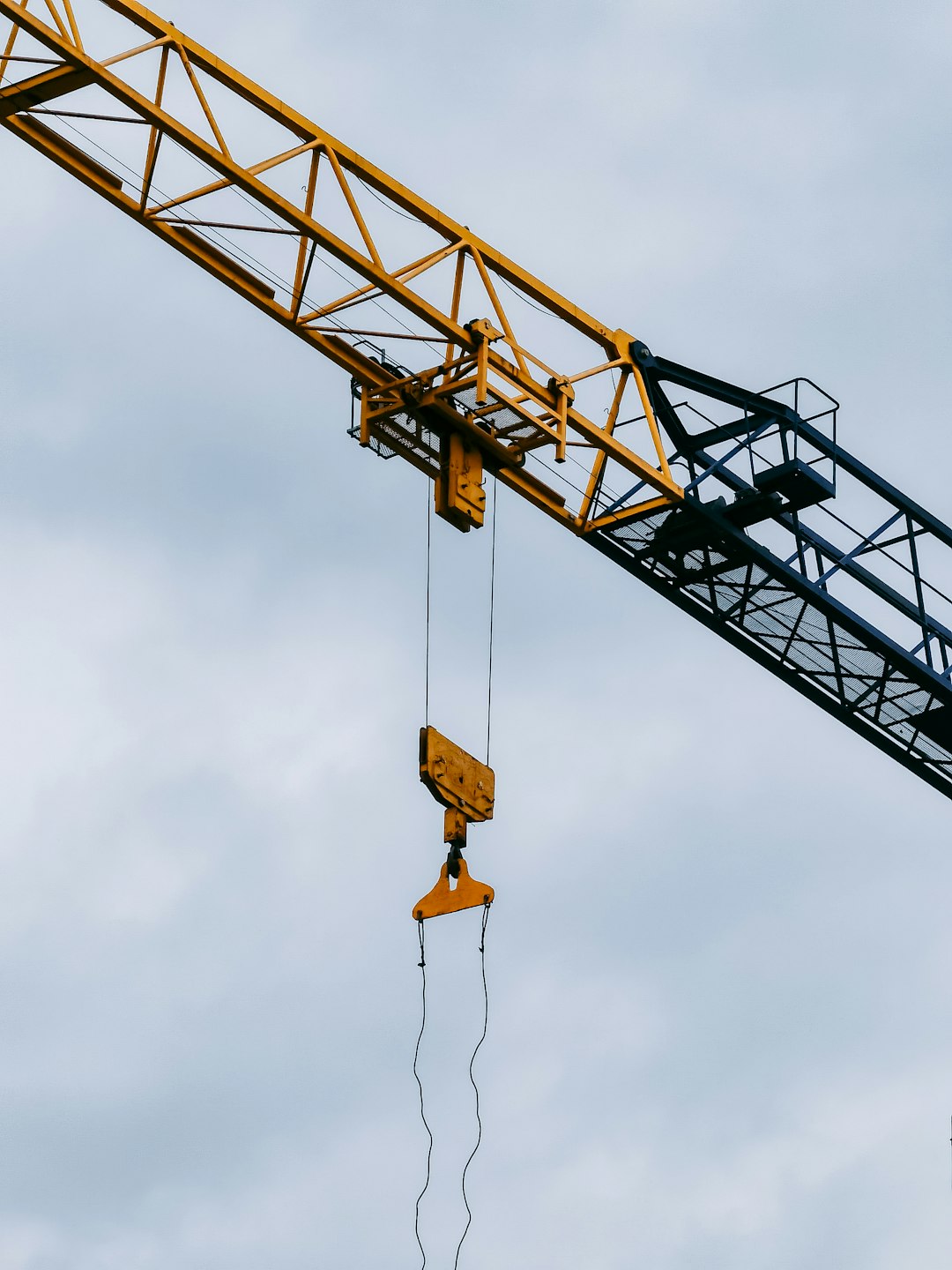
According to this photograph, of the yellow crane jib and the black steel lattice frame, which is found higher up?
the black steel lattice frame

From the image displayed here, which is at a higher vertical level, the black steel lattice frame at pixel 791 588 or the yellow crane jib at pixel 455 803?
the black steel lattice frame at pixel 791 588

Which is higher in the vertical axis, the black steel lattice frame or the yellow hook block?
the black steel lattice frame

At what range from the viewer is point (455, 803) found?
3309 centimetres

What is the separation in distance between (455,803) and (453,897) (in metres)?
1.22

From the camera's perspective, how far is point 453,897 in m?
32.4

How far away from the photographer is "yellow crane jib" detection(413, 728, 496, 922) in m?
32.3

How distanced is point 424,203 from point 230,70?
111 inches

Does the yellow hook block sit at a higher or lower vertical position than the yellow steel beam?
lower

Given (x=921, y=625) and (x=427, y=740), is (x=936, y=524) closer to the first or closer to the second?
(x=921, y=625)

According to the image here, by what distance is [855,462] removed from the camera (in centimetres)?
3819

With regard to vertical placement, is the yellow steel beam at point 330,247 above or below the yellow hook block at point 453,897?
above

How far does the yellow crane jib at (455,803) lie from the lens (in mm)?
32344

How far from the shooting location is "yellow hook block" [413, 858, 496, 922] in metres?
32.2

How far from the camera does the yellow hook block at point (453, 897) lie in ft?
105
